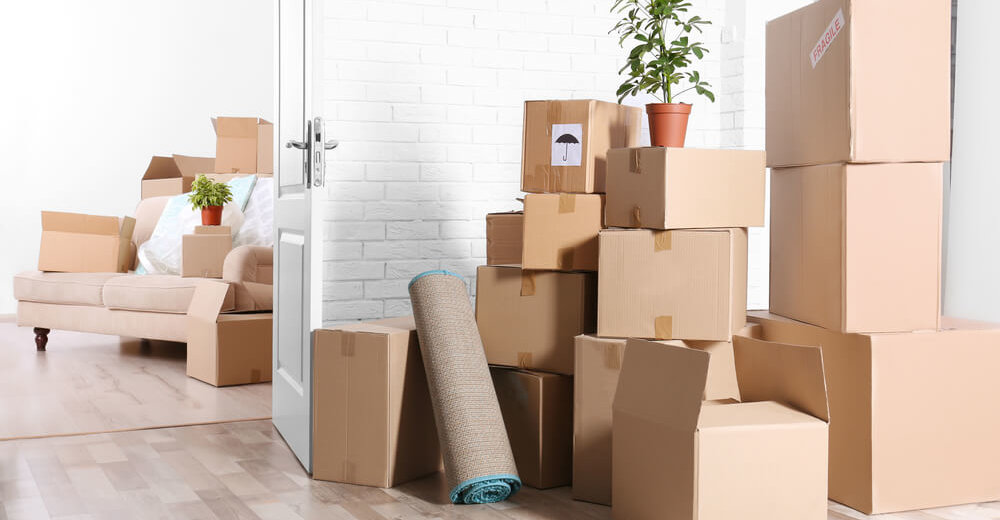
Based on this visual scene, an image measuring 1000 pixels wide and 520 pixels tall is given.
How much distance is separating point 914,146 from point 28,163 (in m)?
5.95

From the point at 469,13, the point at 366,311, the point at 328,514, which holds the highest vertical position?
the point at 469,13

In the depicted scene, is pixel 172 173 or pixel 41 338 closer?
pixel 41 338

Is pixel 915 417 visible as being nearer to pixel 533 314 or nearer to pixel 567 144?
pixel 533 314

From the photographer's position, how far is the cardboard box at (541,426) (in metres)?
2.57

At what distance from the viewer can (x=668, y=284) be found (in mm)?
2375

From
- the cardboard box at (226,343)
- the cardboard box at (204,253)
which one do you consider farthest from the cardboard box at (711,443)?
the cardboard box at (204,253)

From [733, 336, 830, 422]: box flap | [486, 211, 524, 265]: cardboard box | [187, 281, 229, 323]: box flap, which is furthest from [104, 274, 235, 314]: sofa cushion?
[733, 336, 830, 422]: box flap

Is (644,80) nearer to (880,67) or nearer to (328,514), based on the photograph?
(880,67)

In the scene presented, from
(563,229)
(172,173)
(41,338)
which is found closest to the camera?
(563,229)

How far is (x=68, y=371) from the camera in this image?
4340 millimetres

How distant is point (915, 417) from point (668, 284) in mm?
689

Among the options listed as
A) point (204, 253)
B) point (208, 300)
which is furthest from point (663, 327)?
point (204, 253)

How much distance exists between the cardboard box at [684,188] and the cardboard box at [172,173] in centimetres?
396

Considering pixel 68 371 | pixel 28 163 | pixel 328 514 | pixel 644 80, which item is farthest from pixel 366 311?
pixel 28 163
